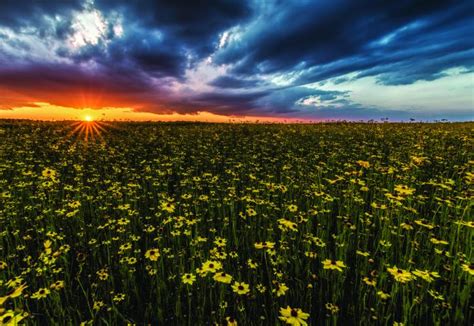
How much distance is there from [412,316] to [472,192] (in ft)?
10.8

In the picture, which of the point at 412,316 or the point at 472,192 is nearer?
the point at 412,316

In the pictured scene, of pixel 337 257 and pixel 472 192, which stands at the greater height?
pixel 472 192

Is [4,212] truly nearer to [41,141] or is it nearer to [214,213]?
[214,213]

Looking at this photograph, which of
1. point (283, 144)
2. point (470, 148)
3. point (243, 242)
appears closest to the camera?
point (243, 242)

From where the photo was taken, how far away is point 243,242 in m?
4.34

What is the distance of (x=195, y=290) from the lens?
341cm

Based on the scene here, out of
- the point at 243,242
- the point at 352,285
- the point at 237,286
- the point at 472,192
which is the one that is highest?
the point at 472,192

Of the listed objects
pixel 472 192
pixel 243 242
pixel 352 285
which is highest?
pixel 472 192

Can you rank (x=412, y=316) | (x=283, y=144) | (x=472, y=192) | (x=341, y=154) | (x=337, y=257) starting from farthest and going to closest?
1. (x=283, y=144)
2. (x=341, y=154)
3. (x=472, y=192)
4. (x=337, y=257)
5. (x=412, y=316)

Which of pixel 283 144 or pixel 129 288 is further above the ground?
pixel 283 144

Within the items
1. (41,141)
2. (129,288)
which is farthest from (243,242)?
(41,141)

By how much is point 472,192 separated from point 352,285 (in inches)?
131

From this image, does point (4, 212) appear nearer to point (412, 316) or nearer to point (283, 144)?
point (412, 316)

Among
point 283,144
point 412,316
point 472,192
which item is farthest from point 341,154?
point 412,316
